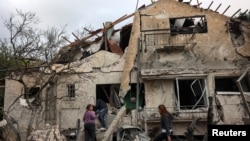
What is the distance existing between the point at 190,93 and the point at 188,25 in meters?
3.86

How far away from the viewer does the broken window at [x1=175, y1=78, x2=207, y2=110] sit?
15781 mm

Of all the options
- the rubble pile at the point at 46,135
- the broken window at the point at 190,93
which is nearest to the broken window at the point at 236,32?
the broken window at the point at 190,93

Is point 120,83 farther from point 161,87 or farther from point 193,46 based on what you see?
point 193,46

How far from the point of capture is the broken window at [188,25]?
1705cm

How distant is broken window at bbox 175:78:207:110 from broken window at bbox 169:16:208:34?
8.51ft

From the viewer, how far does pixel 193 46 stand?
54.5 feet

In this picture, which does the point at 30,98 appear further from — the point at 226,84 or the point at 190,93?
the point at 226,84

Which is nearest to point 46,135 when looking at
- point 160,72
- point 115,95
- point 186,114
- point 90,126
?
point 90,126

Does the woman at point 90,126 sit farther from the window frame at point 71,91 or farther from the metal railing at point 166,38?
the metal railing at point 166,38

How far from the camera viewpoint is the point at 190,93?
16.6 m

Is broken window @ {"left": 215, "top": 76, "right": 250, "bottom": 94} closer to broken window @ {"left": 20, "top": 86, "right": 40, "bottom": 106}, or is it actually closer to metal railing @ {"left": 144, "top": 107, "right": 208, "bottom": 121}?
metal railing @ {"left": 144, "top": 107, "right": 208, "bottom": 121}

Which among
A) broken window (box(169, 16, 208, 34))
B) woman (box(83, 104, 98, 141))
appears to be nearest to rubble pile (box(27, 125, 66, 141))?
woman (box(83, 104, 98, 141))

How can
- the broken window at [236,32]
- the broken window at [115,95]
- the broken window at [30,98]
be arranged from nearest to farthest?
1. the broken window at [30,98]
2. the broken window at [115,95]
3. the broken window at [236,32]

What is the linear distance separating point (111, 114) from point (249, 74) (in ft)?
22.2
